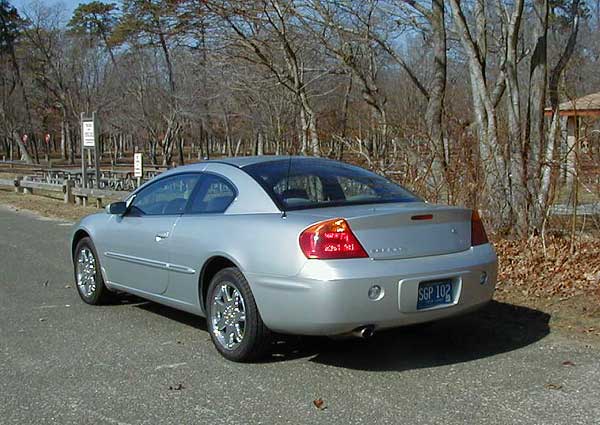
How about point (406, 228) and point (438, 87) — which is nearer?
point (406, 228)

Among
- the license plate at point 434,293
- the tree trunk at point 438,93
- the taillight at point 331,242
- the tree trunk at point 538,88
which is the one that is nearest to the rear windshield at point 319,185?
the taillight at point 331,242

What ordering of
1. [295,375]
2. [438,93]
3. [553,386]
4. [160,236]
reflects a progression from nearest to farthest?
[553,386] < [295,375] < [160,236] < [438,93]

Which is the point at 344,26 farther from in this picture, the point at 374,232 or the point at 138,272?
the point at 374,232

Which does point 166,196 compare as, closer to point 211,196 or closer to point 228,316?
point 211,196

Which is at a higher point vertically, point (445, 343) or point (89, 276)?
point (89, 276)

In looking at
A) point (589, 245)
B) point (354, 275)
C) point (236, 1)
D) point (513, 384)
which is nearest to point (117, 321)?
point (354, 275)

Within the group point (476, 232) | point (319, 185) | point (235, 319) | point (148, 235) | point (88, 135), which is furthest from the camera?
point (88, 135)

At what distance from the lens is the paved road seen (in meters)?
4.34

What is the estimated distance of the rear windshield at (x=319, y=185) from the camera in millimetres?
5547

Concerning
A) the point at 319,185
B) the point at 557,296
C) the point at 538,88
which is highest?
the point at 538,88

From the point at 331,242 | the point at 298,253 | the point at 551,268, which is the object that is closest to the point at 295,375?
the point at 298,253

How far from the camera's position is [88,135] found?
20.6 m

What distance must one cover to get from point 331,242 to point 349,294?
363mm

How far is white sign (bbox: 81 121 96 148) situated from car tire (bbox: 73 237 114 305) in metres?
13.3
